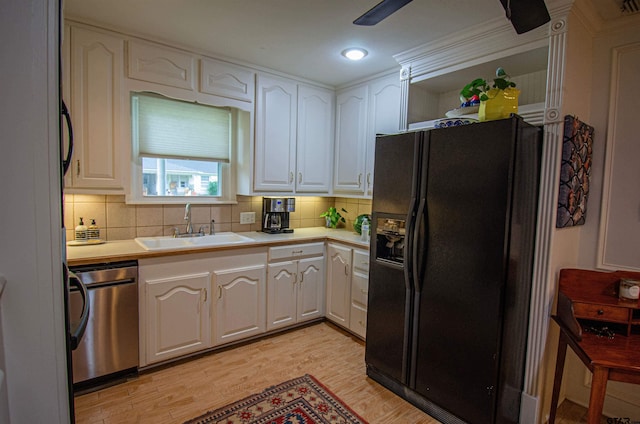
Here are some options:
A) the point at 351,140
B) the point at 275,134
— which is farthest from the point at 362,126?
the point at 275,134

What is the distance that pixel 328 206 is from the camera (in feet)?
12.8

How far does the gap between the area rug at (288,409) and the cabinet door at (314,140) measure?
1.81 metres

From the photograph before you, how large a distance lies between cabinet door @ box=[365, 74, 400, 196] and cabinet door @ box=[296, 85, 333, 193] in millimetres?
527

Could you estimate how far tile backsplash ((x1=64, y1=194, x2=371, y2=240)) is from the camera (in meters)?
2.44

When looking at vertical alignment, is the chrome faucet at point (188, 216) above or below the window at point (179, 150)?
below

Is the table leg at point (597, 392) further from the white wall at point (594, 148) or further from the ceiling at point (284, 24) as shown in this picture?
the ceiling at point (284, 24)

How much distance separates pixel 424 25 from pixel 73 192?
2540 mm

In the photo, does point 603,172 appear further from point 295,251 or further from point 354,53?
point 295,251

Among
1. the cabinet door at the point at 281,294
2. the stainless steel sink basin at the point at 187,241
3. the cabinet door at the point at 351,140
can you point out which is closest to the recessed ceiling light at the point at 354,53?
the cabinet door at the point at 351,140

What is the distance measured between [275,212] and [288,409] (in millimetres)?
1745

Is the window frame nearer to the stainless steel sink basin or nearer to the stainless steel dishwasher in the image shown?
the stainless steel sink basin

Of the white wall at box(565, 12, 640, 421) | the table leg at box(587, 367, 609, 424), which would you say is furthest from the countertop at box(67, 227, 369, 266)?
the table leg at box(587, 367, 609, 424)

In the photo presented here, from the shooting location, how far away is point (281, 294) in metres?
2.92

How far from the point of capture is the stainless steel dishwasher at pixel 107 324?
2.03m
